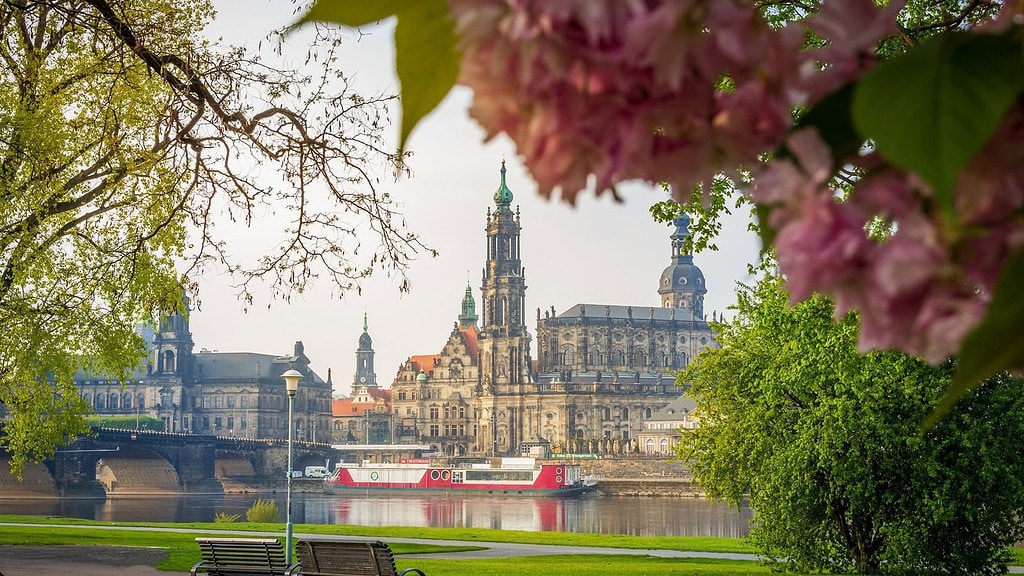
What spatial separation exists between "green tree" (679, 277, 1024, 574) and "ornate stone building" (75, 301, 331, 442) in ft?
406

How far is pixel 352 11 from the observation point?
0.99 m

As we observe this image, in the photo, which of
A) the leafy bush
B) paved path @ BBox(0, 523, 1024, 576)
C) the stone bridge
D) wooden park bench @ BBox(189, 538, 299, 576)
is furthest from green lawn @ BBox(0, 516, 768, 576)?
the stone bridge

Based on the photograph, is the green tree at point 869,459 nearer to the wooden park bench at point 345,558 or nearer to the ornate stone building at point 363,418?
the wooden park bench at point 345,558

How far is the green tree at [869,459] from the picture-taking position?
49.6 feet

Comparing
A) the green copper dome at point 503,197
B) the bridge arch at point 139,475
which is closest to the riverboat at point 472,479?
the bridge arch at point 139,475

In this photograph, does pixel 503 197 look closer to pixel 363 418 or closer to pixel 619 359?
pixel 619 359

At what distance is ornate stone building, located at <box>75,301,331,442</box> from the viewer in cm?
13812

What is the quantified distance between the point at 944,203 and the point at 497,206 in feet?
404

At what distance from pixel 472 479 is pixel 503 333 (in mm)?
29381

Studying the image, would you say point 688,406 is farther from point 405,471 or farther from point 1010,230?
point 1010,230

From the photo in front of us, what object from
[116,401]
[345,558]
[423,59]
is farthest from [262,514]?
[116,401]

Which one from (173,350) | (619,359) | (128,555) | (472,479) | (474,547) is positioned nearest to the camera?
(128,555)

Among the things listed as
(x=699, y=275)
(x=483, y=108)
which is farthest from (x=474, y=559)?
(x=699, y=275)

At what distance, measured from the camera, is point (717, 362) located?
17.8 meters
